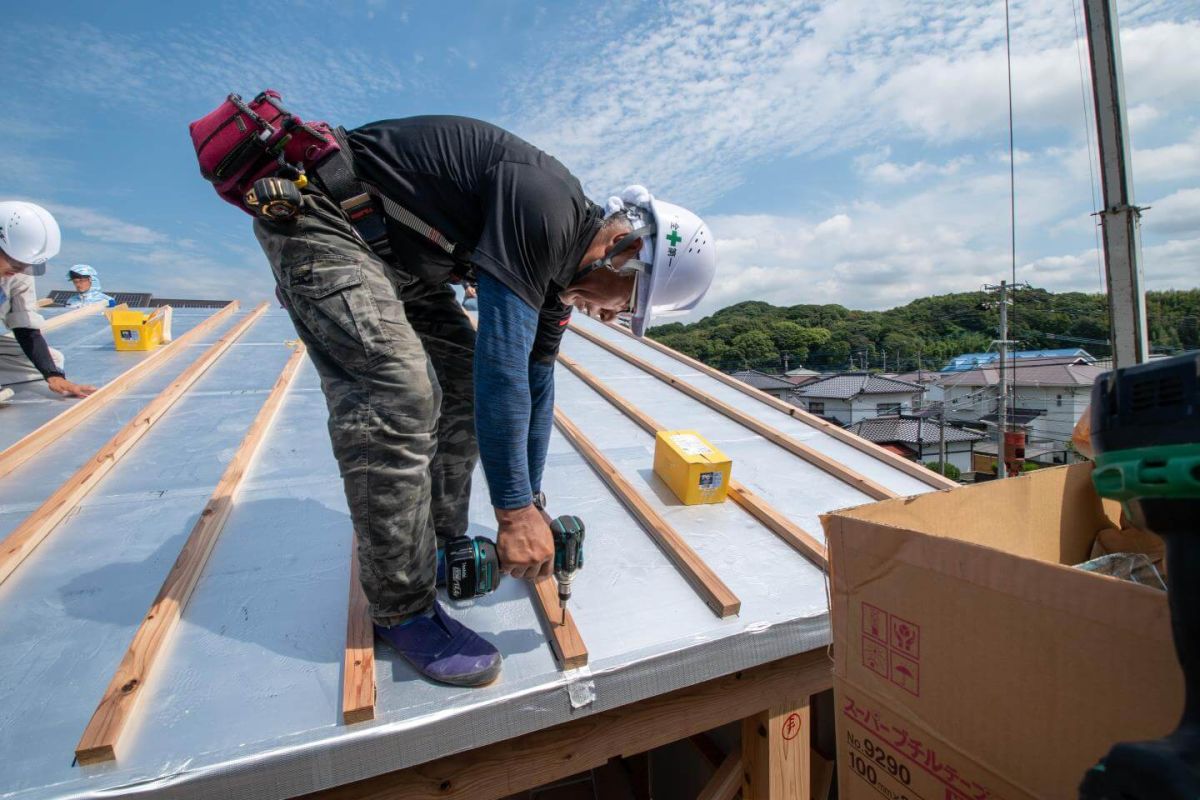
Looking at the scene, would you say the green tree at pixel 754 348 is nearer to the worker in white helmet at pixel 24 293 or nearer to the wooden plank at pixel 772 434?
the wooden plank at pixel 772 434

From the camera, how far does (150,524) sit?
7.18 ft

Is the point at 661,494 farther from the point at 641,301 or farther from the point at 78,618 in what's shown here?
the point at 78,618

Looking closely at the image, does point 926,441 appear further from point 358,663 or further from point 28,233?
point 28,233

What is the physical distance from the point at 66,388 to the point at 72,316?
4.26 m

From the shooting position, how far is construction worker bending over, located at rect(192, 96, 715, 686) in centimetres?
140

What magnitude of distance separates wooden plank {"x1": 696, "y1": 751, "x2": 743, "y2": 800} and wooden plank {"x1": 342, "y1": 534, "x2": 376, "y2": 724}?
132 centimetres

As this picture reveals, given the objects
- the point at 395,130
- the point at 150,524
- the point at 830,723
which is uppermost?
the point at 395,130

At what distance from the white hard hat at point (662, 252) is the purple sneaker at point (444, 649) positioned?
3.51 feet

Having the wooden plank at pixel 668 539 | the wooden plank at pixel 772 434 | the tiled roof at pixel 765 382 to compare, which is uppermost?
the tiled roof at pixel 765 382

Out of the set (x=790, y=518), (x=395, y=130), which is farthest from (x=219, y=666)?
(x=790, y=518)

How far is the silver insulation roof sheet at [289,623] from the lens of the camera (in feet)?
4.05

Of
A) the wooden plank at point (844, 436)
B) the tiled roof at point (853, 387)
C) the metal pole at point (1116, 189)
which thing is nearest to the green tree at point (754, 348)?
the tiled roof at point (853, 387)

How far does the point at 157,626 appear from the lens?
1546mm

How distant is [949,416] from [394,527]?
39.2 m
